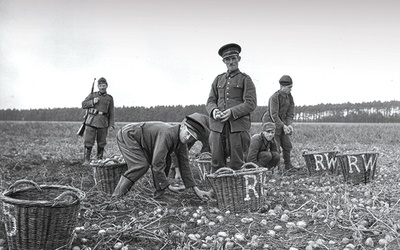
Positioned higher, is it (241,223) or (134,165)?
(134,165)

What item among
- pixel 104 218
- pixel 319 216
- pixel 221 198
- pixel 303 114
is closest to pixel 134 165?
pixel 104 218

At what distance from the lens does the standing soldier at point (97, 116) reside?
8383 millimetres

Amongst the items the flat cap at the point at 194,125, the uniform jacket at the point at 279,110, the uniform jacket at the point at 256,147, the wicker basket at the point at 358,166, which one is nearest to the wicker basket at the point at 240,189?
the flat cap at the point at 194,125

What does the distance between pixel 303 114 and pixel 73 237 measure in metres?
45.9

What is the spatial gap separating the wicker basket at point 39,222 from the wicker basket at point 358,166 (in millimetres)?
4233

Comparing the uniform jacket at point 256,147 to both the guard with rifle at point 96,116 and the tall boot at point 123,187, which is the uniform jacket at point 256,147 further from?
the guard with rifle at point 96,116

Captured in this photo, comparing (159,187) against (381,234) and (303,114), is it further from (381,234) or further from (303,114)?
(303,114)

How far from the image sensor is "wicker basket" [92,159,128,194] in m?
5.08

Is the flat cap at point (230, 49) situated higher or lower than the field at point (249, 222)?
higher

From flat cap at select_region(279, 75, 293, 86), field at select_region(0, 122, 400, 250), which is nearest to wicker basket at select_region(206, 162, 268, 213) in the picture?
field at select_region(0, 122, 400, 250)

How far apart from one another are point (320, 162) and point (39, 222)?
16.7ft

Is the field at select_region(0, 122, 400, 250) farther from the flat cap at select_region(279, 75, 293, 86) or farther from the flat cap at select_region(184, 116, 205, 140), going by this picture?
the flat cap at select_region(279, 75, 293, 86)

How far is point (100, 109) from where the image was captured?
27.6ft

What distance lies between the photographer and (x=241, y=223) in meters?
3.87
